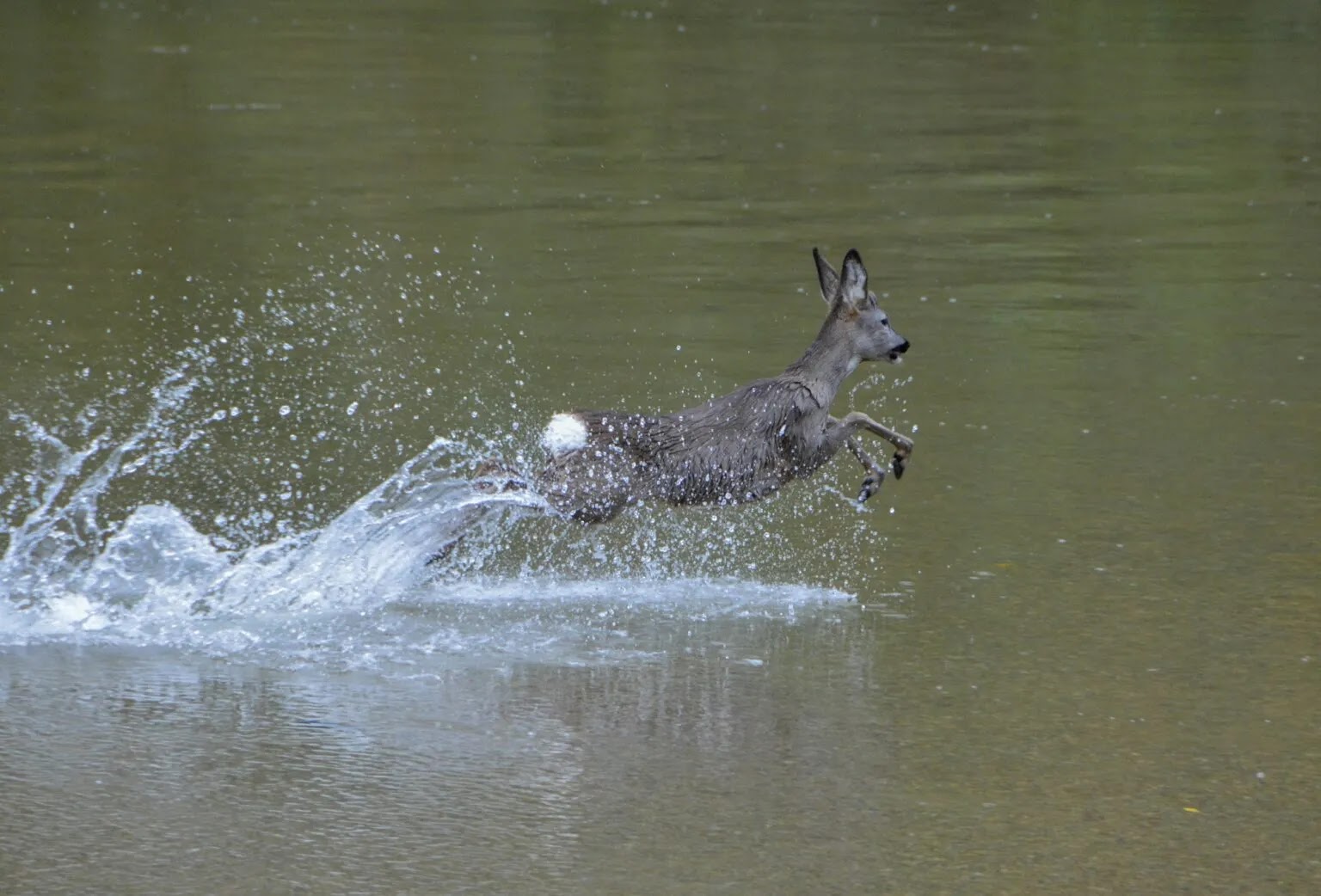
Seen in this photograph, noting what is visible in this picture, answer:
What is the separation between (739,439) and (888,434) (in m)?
0.69

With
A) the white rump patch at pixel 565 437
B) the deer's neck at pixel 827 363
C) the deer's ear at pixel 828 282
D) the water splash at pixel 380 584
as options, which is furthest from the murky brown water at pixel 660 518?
the deer's ear at pixel 828 282

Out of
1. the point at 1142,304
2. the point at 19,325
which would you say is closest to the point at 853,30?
the point at 1142,304

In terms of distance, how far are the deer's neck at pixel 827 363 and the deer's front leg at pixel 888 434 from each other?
4.2 inches

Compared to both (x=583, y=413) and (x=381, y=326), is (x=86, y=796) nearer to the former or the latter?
(x=583, y=413)

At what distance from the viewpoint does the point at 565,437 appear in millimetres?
7727

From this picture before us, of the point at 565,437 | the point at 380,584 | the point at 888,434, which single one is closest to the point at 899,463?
the point at 888,434

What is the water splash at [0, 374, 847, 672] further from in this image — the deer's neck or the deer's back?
the deer's neck

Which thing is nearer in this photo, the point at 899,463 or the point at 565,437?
the point at 565,437

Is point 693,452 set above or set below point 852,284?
below

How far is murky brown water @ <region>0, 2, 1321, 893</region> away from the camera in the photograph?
561 centimetres

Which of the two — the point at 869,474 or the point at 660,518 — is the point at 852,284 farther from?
the point at 660,518

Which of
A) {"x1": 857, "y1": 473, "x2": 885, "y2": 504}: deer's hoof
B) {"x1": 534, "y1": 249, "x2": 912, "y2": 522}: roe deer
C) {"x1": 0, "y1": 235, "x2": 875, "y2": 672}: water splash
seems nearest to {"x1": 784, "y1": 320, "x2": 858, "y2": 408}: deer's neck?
{"x1": 534, "y1": 249, "x2": 912, "y2": 522}: roe deer

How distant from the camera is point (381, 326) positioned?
39.0 ft

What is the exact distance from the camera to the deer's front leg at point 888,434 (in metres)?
8.41
